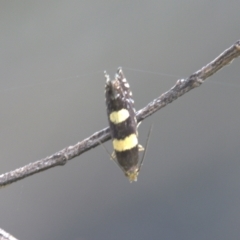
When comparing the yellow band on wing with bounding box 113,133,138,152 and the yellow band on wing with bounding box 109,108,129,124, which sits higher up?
the yellow band on wing with bounding box 109,108,129,124

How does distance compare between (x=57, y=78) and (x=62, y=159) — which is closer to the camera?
(x=62, y=159)

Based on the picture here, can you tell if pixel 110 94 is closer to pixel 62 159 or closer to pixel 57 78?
pixel 62 159

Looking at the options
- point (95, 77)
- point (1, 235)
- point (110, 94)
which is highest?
point (95, 77)

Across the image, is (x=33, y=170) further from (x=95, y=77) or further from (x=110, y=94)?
(x=95, y=77)

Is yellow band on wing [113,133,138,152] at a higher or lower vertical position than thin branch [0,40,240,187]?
lower

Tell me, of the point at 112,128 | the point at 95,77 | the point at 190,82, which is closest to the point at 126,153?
the point at 112,128

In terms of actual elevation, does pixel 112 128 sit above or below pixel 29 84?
below

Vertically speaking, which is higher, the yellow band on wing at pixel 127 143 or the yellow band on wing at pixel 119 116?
the yellow band on wing at pixel 119 116
